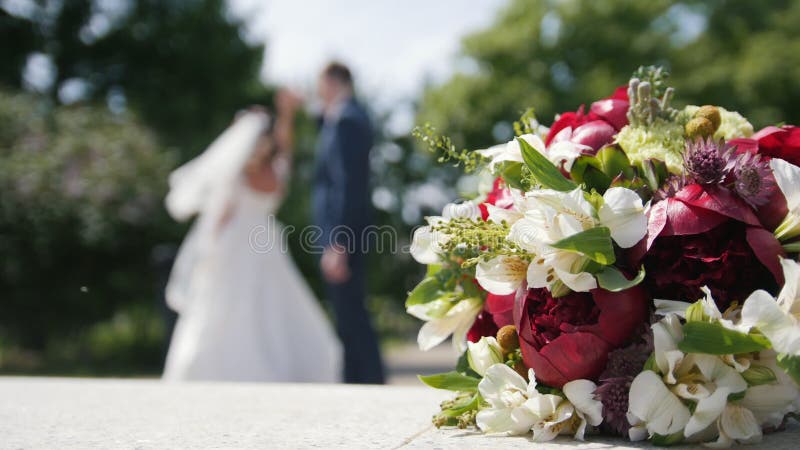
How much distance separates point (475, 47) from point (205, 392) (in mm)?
25534

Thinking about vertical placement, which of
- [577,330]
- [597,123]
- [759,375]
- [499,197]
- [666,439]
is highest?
[597,123]

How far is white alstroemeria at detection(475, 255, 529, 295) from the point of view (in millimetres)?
1854

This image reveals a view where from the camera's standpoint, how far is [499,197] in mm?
2076

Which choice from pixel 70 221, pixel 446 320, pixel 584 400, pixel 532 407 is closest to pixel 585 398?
pixel 584 400

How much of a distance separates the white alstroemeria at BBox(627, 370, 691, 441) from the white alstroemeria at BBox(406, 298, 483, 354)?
55cm

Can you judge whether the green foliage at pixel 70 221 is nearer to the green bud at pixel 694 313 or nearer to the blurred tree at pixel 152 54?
the blurred tree at pixel 152 54

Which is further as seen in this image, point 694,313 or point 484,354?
point 484,354

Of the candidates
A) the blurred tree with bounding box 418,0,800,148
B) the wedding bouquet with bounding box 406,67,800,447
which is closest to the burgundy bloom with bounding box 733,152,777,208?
the wedding bouquet with bounding box 406,67,800,447

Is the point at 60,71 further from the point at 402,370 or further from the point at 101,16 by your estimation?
the point at 402,370

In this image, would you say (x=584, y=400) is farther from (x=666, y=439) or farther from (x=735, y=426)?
(x=735, y=426)

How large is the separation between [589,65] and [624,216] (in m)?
27.1

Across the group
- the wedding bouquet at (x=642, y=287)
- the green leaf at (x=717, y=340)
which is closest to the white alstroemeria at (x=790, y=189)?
the wedding bouquet at (x=642, y=287)

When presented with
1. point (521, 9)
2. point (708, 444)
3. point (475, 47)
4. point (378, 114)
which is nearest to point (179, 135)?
point (378, 114)

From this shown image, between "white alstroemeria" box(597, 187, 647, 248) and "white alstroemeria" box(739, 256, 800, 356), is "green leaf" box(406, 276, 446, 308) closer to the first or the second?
"white alstroemeria" box(597, 187, 647, 248)
